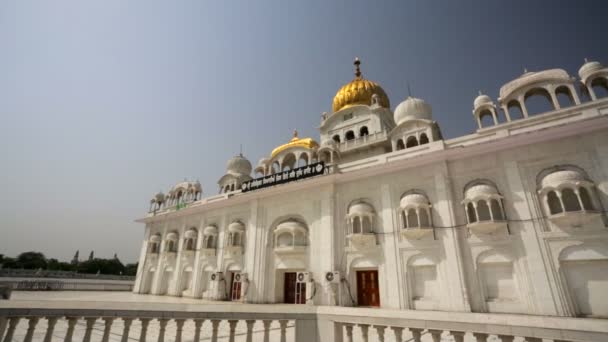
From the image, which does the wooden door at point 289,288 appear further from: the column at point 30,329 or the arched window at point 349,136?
the column at point 30,329

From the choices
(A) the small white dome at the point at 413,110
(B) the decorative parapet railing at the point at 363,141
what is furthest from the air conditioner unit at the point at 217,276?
(A) the small white dome at the point at 413,110

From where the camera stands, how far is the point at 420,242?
12914 mm

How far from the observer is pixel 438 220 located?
12.8 meters

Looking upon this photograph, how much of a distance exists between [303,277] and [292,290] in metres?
1.86

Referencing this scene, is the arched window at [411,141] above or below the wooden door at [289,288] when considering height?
above

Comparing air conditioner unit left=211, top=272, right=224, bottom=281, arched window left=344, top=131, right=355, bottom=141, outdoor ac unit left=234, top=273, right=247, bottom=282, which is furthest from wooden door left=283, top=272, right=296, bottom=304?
arched window left=344, top=131, right=355, bottom=141

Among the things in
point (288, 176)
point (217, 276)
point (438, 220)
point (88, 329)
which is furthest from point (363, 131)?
point (88, 329)

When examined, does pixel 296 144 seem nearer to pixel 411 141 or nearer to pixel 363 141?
pixel 363 141

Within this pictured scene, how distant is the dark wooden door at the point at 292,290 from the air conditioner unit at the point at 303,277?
33.1 inches

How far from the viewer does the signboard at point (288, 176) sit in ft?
55.8

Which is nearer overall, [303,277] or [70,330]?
[70,330]

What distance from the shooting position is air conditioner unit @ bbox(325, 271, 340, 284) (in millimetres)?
14017

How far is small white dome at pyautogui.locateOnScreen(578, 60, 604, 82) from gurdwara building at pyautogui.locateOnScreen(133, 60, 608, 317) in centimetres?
5

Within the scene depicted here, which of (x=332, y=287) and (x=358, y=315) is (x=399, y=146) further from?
(x=358, y=315)
